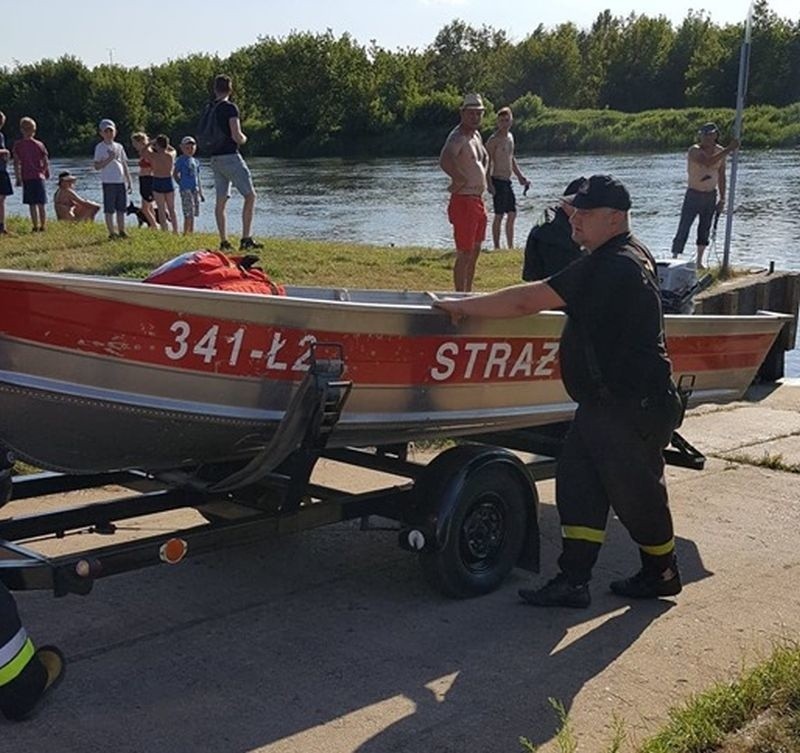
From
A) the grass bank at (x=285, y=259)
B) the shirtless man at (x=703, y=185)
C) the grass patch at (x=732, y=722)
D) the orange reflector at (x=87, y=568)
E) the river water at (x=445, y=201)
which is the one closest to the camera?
the grass patch at (x=732, y=722)

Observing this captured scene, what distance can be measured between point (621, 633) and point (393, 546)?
52.9 inches

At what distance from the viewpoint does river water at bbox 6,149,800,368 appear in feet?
64.7

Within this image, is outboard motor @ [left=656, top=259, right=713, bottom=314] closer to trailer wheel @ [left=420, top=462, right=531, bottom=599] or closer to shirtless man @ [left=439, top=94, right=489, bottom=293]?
trailer wheel @ [left=420, top=462, right=531, bottom=599]

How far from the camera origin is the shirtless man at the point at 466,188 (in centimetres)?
1023

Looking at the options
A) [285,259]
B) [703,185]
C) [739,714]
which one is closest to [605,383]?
[739,714]

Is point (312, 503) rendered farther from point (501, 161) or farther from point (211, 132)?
point (501, 161)

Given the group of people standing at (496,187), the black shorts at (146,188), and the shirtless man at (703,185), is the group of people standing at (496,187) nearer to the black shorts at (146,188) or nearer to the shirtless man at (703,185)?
the shirtless man at (703,185)

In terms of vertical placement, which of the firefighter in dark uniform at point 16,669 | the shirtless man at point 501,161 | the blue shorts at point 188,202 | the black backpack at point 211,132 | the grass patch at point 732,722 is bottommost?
the grass patch at point 732,722

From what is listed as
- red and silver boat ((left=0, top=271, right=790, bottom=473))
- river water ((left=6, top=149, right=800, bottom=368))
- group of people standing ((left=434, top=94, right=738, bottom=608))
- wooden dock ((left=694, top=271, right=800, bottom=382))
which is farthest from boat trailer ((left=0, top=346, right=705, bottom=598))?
river water ((left=6, top=149, right=800, bottom=368))

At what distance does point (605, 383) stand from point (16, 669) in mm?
2333

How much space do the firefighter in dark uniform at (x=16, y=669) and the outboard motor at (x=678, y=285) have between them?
3986mm

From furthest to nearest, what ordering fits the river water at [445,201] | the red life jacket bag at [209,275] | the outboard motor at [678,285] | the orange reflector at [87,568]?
the river water at [445,201] → the outboard motor at [678,285] → the red life jacket bag at [209,275] → the orange reflector at [87,568]

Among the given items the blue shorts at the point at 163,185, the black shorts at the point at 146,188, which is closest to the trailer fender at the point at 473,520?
the blue shorts at the point at 163,185

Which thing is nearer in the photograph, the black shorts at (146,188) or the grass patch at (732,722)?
the grass patch at (732,722)
